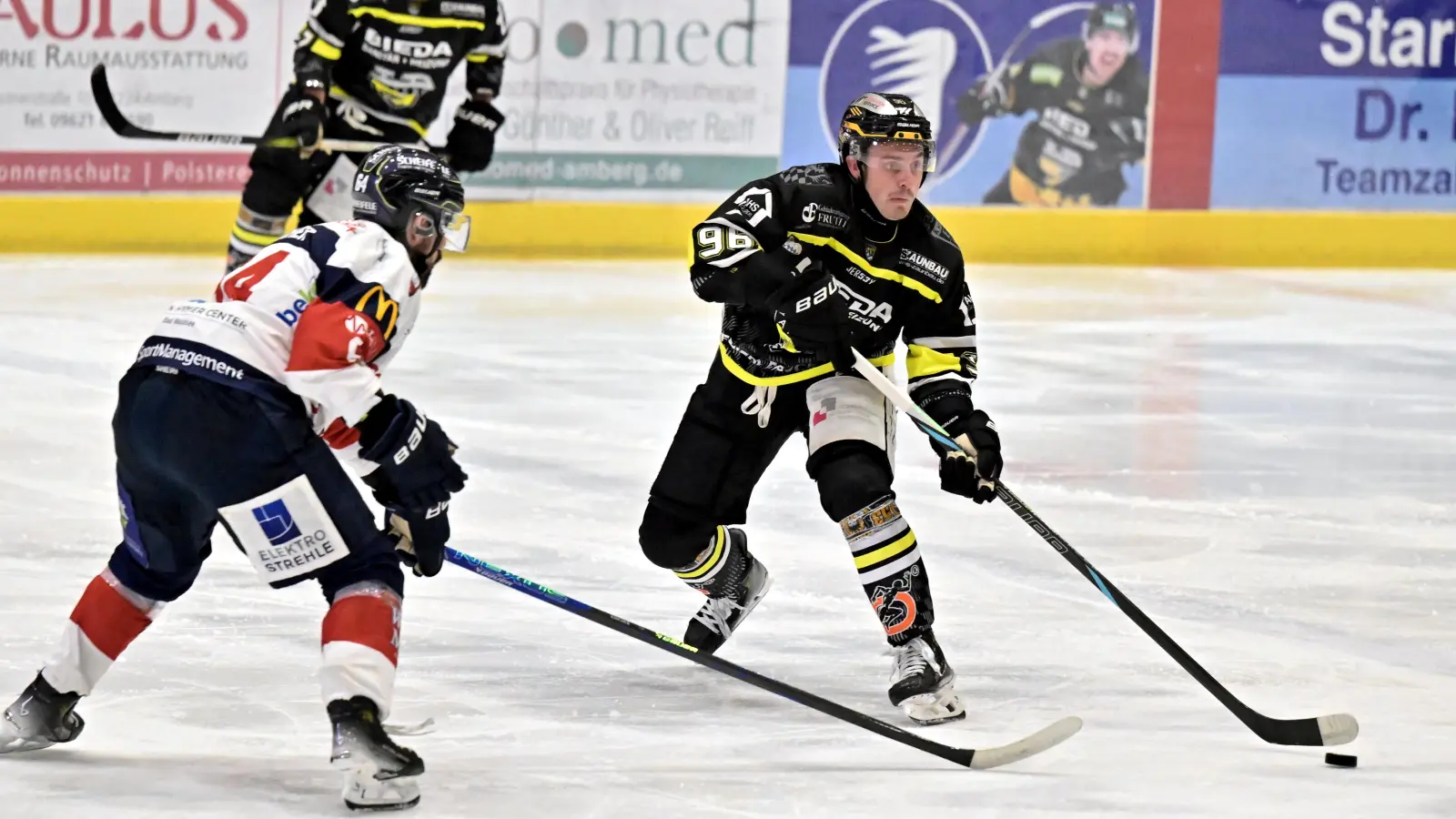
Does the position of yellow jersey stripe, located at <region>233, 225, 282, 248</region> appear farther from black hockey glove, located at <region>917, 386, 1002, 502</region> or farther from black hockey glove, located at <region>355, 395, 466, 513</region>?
black hockey glove, located at <region>355, 395, 466, 513</region>

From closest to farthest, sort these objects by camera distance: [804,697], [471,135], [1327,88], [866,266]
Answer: [804,697]
[866,266]
[471,135]
[1327,88]

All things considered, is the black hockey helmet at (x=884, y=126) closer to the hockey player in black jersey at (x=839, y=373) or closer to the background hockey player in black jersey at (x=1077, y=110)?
the hockey player in black jersey at (x=839, y=373)

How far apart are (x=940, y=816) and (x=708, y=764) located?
389 millimetres

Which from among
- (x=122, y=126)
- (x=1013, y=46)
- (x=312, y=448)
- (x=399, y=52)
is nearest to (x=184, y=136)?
(x=122, y=126)

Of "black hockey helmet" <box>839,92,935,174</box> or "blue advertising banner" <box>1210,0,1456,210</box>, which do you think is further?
"blue advertising banner" <box>1210,0,1456,210</box>

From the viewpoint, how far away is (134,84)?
8.55m

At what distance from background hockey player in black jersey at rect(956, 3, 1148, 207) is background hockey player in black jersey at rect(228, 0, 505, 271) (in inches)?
110

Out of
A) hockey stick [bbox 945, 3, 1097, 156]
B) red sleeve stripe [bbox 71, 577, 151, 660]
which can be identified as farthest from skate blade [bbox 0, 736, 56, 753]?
hockey stick [bbox 945, 3, 1097, 156]

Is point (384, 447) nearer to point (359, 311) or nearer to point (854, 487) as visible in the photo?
point (359, 311)

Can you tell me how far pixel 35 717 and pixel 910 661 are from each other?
1.34m

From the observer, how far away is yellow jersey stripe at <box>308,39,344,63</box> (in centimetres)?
719

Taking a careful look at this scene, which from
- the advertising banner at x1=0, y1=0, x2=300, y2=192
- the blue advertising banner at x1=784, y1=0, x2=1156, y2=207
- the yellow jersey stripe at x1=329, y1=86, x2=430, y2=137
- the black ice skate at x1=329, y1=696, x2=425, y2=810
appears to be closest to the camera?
the black ice skate at x1=329, y1=696, x2=425, y2=810

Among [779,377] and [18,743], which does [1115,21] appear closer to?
[779,377]

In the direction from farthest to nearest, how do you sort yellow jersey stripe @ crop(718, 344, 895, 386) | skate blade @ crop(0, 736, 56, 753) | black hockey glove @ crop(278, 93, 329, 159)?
1. black hockey glove @ crop(278, 93, 329, 159)
2. yellow jersey stripe @ crop(718, 344, 895, 386)
3. skate blade @ crop(0, 736, 56, 753)
